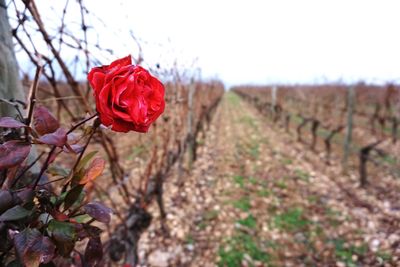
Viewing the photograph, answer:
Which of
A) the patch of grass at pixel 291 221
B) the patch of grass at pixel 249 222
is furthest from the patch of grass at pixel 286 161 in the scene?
the patch of grass at pixel 249 222

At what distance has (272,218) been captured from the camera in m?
4.16

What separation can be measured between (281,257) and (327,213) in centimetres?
139

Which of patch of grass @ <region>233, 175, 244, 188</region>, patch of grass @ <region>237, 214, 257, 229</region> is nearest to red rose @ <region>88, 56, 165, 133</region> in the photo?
patch of grass @ <region>237, 214, 257, 229</region>

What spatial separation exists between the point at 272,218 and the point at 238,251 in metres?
1.01

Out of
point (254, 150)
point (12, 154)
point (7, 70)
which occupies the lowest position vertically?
point (254, 150)

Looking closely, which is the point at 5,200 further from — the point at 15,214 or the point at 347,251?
the point at 347,251

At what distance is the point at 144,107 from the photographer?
0.53m

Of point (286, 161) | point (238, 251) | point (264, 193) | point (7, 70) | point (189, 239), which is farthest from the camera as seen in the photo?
point (286, 161)

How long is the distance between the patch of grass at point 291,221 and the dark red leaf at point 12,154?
3791 millimetres

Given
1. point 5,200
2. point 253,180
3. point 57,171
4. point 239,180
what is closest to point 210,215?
point 239,180

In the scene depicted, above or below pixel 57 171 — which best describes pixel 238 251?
below

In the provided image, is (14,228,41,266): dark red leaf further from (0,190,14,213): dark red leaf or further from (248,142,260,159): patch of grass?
(248,142,260,159): patch of grass

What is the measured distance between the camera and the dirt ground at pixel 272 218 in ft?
10.6

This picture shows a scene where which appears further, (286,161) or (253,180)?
(286,161)
